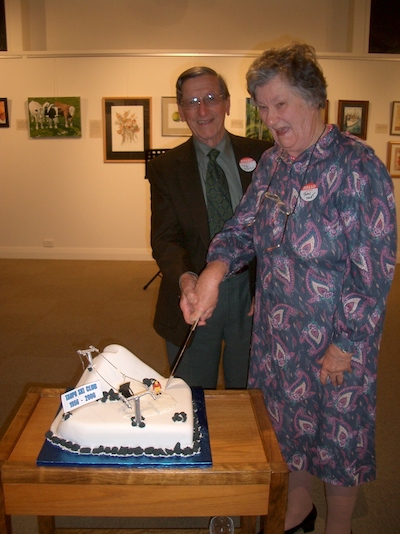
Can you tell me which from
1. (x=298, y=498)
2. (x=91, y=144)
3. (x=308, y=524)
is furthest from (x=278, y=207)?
(x=91, y=144)

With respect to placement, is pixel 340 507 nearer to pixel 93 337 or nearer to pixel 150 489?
pixel 150 489

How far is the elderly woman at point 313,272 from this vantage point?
1.17 m

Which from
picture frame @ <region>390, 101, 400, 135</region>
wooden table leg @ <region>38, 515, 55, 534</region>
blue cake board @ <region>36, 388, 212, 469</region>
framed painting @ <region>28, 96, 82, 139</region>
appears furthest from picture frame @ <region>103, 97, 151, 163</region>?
blue cake board @ <region>36, 388, 212, 469</region>

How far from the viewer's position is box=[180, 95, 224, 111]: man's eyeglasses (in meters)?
1.66

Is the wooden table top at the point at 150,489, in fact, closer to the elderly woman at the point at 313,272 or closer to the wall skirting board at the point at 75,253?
the elderly woman at the point at 313,272

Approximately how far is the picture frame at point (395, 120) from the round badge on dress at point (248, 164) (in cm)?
480

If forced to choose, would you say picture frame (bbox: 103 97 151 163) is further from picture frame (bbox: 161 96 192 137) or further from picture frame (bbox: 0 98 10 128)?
picture frame (bbox: 0 98 10 128)

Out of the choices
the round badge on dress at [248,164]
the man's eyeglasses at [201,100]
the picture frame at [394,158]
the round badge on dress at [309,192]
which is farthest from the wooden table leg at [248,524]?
the picture frame at [394,158]

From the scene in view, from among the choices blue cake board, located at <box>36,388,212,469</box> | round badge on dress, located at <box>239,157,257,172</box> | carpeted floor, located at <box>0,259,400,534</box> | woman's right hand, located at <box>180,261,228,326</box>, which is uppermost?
round badge on dress, located at <box>239,157,257,172</box>

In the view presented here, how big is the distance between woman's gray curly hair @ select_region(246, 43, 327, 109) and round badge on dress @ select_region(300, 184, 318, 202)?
210mm

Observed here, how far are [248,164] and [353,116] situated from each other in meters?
4.61

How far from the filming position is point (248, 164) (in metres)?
1.73

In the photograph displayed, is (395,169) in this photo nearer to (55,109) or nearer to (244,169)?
(55,109)

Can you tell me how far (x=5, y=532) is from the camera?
3.41ft
